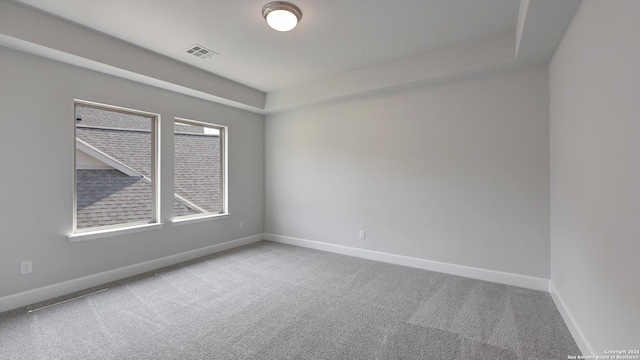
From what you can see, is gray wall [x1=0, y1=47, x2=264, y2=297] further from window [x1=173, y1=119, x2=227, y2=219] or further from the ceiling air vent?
the ceiling air vent

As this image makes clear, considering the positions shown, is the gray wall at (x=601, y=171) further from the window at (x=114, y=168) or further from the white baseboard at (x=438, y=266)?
the window at (x=114, y=168)

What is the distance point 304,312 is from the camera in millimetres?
2539

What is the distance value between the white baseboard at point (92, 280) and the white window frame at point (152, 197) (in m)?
0.45

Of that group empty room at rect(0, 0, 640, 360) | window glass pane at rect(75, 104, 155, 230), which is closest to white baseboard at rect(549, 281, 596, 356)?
empty room at rect(0, 0, 640, 360)

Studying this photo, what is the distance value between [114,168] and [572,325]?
492 cm

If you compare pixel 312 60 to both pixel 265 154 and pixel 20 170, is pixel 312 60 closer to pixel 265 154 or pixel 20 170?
pixel 265 154

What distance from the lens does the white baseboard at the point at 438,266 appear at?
3033 millimetres

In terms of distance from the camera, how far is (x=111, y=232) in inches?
128

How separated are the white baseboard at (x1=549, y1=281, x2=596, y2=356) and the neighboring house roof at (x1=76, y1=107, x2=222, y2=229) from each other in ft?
14.8

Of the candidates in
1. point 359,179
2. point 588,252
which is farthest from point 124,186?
point 588,252

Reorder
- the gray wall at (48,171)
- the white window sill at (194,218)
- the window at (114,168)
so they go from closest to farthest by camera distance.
Result: the gray wall at (48,171), the window at (114,168), the white window sill at (194,218)

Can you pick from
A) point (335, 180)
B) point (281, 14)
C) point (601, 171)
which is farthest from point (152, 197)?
point (601, 171)

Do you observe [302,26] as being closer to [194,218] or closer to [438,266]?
[194,218]

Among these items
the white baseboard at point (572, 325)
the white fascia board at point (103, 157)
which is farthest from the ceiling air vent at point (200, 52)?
the white baseboard at point (572, 325)
